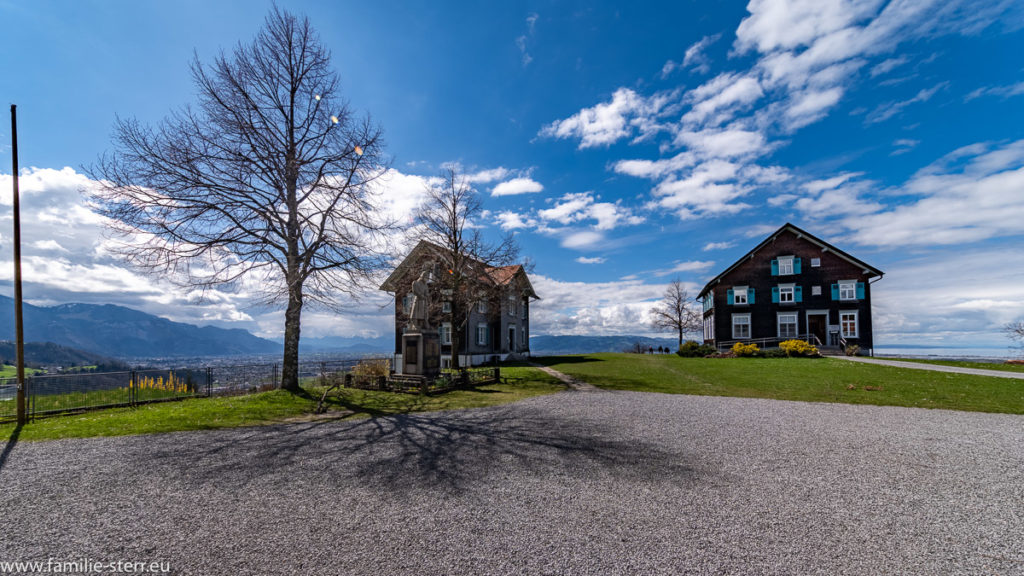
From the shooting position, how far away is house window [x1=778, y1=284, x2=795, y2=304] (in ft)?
109

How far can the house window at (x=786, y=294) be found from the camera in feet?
109

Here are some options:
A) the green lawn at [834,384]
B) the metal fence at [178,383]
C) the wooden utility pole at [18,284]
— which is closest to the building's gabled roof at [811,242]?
the green lawn at [834,384]

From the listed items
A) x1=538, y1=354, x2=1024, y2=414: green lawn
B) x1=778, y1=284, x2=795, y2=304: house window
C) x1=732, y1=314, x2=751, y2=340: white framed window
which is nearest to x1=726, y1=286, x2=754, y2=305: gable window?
x1=732, y1=314, x2=751, y2=340: white framed window

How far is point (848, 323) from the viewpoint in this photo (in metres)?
31.6

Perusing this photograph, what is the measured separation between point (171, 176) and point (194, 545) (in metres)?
13.2

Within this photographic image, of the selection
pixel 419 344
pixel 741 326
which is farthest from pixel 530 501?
pixel 741 326

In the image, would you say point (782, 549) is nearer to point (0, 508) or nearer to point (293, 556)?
point (293, 556)

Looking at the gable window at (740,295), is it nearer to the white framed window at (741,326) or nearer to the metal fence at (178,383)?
the white framed window at (741,326)

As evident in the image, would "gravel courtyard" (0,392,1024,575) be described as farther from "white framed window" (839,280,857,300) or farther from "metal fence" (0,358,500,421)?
"white framed window" (839,280,857,300)

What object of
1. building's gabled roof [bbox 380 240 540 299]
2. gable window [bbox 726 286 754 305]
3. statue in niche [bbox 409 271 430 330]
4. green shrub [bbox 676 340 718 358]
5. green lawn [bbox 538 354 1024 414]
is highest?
building's gabled roof [bbox 380 240 540 299]

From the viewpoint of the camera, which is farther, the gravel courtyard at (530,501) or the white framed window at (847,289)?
the white framed window at (847,289)

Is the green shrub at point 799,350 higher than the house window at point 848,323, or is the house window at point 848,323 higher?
the house window at point 848,323

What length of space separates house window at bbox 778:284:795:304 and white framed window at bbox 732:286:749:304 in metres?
2.54

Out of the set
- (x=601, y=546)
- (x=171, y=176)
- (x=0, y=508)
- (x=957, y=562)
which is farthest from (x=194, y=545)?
(x=171, y=176)
